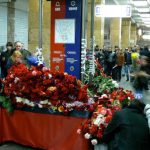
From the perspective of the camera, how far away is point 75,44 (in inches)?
308

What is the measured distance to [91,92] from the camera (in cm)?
677

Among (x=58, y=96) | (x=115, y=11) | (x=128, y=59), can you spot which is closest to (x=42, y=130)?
(x=58, y=96)

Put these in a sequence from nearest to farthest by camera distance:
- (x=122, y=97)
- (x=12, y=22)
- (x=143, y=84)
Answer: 1. (x=143, y=84)
2. (x=122, y=97)
3. (x=12, y=22)

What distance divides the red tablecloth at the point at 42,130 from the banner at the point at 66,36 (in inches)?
72.1

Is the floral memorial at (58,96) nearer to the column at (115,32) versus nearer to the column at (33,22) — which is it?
the column at (33,22)

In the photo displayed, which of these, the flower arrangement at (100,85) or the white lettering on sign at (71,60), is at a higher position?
the white lettering on sign at (71,60)

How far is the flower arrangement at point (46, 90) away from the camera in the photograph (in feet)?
19.5

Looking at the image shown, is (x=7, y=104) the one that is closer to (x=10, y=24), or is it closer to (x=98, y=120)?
(x=98, y=120)

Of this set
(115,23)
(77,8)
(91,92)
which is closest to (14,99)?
(91,92)

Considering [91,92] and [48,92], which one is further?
[91,92]

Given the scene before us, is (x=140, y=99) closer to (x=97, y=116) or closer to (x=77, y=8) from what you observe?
(x=97, y=116)

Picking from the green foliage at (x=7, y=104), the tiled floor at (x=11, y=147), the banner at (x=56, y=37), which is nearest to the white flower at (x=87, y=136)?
the tiled floor at (x=11, y=147)

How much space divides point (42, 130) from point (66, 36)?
238 cm

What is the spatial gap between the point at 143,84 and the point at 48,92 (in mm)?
2937
